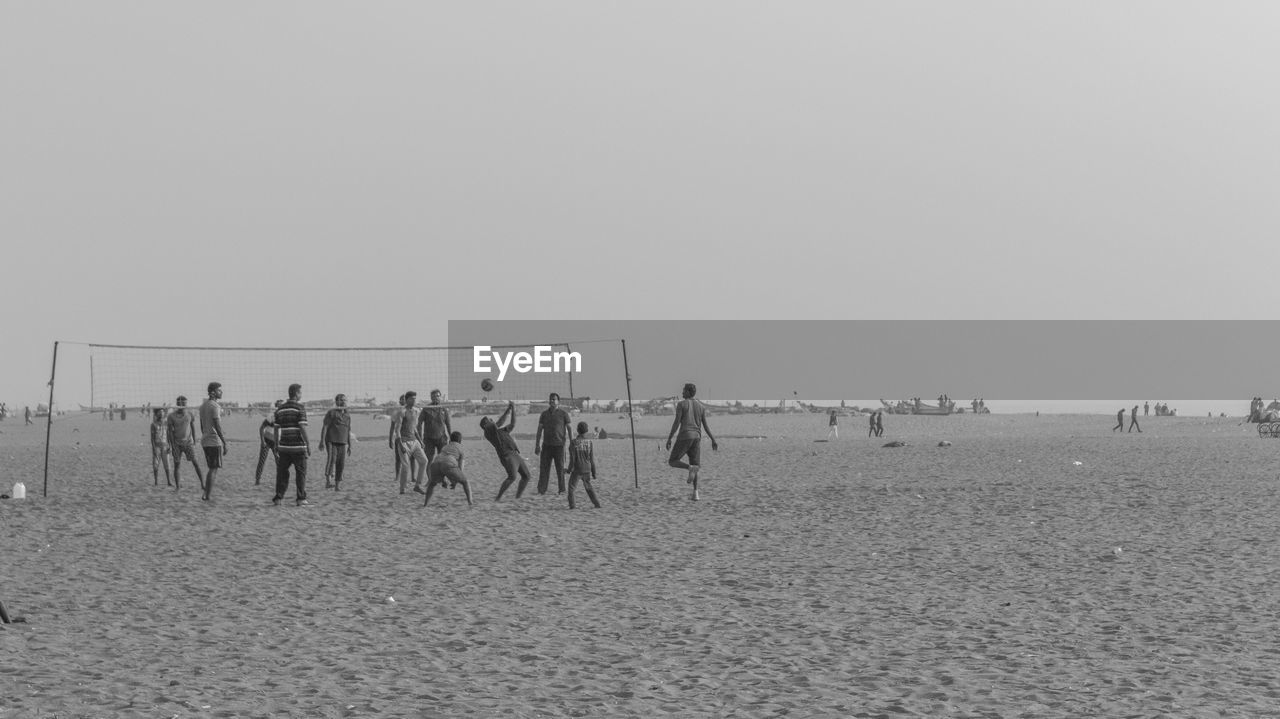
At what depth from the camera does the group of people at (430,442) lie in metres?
16.5

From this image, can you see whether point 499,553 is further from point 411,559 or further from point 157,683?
point 157,683

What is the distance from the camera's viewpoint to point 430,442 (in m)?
18.5

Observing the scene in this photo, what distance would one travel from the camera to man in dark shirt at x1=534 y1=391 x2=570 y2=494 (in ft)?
56.2

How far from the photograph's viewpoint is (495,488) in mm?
20672

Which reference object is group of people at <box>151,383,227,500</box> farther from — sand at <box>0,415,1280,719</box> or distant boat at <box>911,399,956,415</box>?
distant boat at <box>911,399,956,415</box>

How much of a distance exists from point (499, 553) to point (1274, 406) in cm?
4811

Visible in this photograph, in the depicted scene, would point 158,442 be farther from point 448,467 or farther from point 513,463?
point 513,463

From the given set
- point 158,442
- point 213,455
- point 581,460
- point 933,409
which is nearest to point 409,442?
point 213,455

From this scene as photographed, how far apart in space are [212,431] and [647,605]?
981 centimetres

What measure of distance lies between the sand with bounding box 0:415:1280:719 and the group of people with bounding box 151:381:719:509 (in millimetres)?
475

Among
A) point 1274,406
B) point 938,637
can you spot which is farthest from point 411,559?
point 1274,406

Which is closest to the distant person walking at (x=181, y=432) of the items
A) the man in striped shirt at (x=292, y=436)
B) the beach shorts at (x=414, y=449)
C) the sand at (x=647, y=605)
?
the sand at (x=647, y=605)

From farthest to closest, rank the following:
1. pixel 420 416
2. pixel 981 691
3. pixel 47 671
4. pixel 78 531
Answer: pixel 420 416 < pixel 78 531 < pixel 47 671 < pixel 981 691

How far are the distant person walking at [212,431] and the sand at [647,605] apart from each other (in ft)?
1.82
